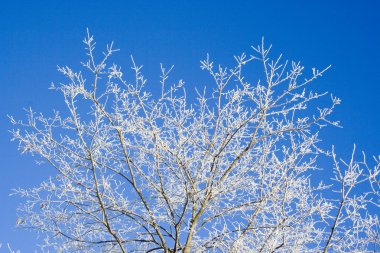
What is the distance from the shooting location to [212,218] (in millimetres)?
5297

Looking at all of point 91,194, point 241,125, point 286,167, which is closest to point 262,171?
point 286,167

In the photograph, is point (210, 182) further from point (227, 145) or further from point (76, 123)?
point (76, 123)

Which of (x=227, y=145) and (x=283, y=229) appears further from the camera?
(x=227, y=145)

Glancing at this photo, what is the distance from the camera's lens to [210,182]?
5125 mm

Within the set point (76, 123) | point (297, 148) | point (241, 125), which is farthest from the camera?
point (297, 148)

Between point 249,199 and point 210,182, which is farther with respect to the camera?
point 249,199

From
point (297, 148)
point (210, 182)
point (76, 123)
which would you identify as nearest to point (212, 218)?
point (210, 182)

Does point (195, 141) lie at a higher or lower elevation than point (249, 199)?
higher

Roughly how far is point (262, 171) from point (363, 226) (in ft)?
3.91

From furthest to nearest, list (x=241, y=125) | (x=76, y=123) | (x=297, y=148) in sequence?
(x=297, y=148), (x=241, y=125), (x=76, y=123)


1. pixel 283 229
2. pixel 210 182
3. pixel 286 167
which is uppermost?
pixel 286 167

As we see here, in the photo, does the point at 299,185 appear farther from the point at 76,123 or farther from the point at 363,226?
the point at 76,123

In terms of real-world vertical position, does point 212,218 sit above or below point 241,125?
below

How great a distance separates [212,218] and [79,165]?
1.53 meters
